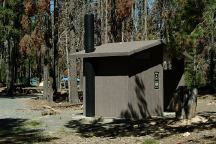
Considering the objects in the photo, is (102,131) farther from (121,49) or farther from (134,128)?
(121,49)

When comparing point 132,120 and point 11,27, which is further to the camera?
point 11,27

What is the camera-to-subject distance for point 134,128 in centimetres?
1670

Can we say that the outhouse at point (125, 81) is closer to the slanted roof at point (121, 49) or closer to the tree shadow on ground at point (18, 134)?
the slanted roof at point (121, 49)

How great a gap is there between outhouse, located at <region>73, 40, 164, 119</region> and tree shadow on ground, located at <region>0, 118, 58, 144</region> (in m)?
3.57

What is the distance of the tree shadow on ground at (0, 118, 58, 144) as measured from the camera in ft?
46.2

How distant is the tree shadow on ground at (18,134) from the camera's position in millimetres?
14074

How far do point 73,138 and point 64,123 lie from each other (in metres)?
4.33

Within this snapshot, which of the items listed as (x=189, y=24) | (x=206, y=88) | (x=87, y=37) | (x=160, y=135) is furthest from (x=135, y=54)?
(x=206, y=88)

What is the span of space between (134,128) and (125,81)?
150 inches

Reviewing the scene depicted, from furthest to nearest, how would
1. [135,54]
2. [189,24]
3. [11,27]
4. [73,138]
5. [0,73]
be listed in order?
[0,73], [11,27], [135,54], [189,24], [73,138]

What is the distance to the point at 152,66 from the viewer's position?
21266mm

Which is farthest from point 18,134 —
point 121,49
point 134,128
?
point 121,49

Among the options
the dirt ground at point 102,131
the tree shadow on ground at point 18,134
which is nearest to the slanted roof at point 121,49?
the dirt ground at point 102,131

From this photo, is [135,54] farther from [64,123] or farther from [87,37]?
[64,123]
